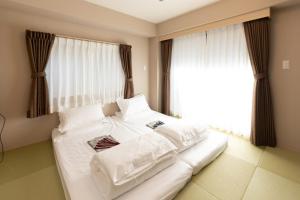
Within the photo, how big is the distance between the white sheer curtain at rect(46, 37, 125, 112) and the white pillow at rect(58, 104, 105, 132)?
0.30m

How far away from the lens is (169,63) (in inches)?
146

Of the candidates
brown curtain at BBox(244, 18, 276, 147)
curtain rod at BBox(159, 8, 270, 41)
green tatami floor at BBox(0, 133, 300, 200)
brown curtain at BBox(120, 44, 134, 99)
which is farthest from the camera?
brown curtain at BBox(120, 44, 134, 99)

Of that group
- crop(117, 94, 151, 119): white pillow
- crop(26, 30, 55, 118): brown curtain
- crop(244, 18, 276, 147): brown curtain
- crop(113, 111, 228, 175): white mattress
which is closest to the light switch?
crop(244, 18, 276, 147): brown curtain

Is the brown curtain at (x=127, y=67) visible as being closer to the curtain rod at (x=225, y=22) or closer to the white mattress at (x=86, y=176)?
the curtain rod at (x=225, y=22)

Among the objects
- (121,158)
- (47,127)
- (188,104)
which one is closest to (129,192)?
(121,158)

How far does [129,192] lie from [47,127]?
2.14 meters

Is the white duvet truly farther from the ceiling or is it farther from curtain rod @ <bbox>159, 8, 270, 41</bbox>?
the ceiling

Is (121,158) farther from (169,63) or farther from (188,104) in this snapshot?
(169,63)

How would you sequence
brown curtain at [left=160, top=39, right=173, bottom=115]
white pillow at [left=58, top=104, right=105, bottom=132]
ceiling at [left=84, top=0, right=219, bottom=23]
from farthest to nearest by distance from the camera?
brown curtain at [left=160, top=39, right=173, bottom=115] → ceiling at [left=84, top=0, right=219, bottom=23] → white pillow at [left=58, top=104, right=105, bottom=132]

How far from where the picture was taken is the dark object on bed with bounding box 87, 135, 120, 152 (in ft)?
6.35

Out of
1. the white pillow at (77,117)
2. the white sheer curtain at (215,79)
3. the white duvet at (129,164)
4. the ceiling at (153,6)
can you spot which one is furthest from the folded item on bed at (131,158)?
the ceiling at (153,6)

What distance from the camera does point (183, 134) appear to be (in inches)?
76.2

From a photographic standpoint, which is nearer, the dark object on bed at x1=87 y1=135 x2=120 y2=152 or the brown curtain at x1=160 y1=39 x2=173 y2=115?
the dark object on bed at x1=87 y1=135 x2=120 y2=152

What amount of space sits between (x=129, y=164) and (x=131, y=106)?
1919 mm
